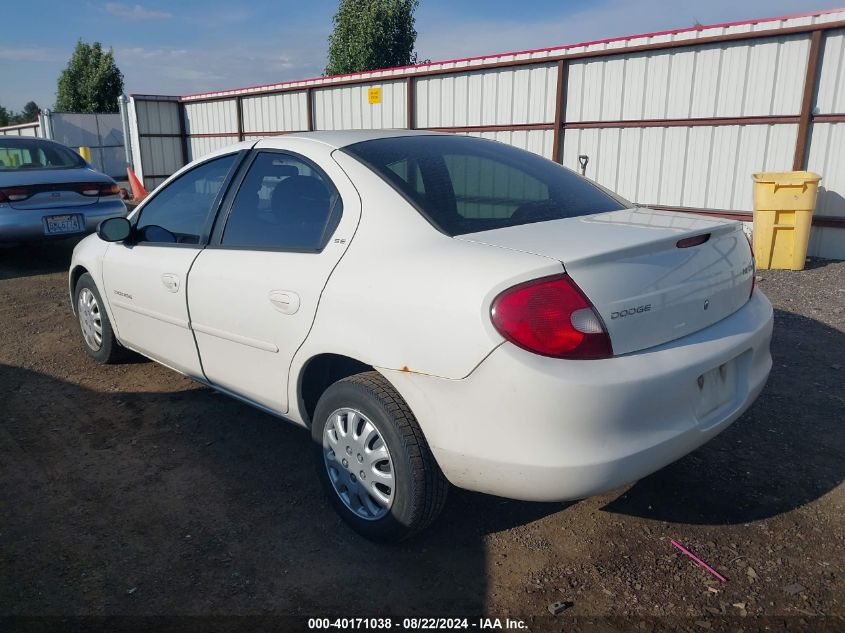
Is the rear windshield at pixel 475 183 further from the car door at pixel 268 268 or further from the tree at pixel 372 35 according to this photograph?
the tree at pixel 372 35

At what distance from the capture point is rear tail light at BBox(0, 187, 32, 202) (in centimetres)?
766

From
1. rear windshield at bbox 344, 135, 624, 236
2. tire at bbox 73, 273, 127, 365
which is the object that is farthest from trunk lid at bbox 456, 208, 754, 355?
tire at bbox 73, 273, 127, 365

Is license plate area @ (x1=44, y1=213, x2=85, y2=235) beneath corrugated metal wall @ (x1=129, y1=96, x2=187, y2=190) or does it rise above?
beneath

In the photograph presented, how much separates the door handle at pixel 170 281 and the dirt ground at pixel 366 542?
0.83 metres

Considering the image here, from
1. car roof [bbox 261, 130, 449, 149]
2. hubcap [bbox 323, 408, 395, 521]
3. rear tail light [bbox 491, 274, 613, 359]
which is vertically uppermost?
car roof [bbox 261, 130, 449, 149]

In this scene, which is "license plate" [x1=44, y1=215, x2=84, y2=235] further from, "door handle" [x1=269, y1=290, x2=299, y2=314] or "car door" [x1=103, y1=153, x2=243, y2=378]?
"door handle" [x1=269, y1=290, x2=299, y2=314]

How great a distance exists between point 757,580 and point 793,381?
2290 mm

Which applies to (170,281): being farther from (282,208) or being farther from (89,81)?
(89,81)

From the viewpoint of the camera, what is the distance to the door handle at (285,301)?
9.25 ft

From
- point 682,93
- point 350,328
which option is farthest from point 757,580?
point 682,93

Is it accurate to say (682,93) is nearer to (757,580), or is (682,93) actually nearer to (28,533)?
(757,580)

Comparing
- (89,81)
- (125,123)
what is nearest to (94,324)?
(125,123)

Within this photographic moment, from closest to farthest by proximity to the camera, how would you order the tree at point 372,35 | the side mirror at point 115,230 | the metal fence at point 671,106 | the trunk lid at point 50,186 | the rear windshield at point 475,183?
1. the rear windshield at point 475,183
2. the side mirror at point 115,230
3. the trunk lid at point 50,186
4. the metal fence at point 671,106
5. the tree at point 372,35

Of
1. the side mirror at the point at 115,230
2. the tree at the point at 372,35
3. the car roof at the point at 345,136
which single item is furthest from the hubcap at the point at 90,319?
the tree at the point at 372,35
